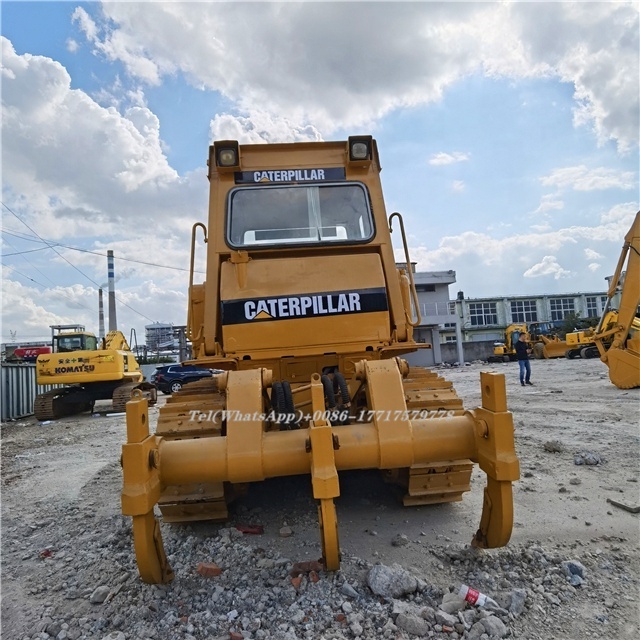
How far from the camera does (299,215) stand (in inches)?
188

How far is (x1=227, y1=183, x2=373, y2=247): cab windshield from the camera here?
4688 mm

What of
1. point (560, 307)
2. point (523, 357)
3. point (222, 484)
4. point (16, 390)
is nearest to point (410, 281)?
point (222, 484)

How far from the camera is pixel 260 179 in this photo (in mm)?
4828

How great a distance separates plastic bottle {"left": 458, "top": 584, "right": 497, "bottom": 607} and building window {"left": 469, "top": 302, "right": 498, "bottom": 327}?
57622 millimetres

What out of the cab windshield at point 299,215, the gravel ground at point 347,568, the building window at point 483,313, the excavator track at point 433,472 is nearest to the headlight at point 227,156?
the cab windshield at point 299,215

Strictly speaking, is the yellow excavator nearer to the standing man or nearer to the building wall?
the standing man

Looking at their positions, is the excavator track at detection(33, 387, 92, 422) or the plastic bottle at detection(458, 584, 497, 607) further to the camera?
the excavator track at detection(33, 387, 92, 422)

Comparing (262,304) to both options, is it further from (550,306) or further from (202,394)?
(550,306)

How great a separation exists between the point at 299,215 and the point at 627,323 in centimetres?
1011

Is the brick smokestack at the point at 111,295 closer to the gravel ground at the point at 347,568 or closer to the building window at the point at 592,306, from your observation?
the gravel ground at the point at 347,568

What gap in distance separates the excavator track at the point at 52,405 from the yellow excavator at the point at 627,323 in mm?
15536

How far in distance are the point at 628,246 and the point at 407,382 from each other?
31.1ft

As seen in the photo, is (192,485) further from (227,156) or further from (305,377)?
(227,156)

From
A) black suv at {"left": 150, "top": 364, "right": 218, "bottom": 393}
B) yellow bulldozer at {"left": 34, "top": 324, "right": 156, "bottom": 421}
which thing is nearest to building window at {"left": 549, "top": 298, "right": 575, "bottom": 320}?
black suv at {"left": 150, "top": 364, "right": 218, "bottom": 393}
